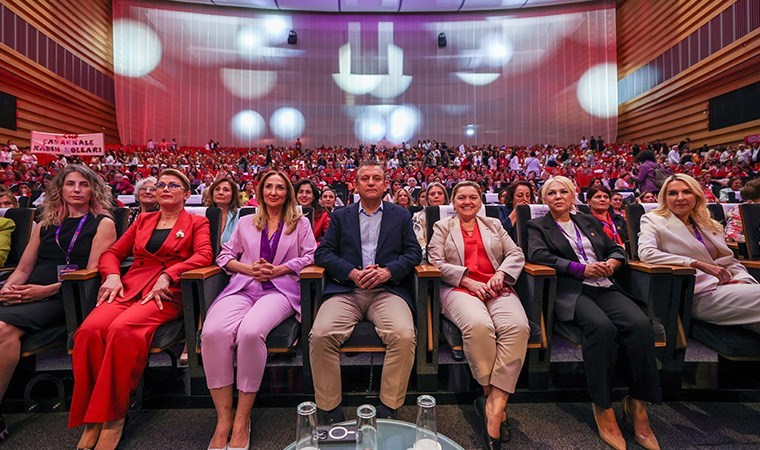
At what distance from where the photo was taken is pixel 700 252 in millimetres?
1850

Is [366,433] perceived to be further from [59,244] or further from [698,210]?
[698,210]

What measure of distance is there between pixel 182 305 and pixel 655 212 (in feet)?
7.92

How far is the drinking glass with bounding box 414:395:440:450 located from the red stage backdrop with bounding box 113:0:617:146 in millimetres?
15160

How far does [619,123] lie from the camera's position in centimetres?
1445

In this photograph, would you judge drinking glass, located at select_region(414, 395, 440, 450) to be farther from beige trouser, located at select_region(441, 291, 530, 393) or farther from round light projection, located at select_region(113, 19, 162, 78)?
round light projection, located at select_region(113, 19, 162, 78)

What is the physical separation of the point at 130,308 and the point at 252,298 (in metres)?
0.48

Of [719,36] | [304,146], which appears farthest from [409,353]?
[304,146]

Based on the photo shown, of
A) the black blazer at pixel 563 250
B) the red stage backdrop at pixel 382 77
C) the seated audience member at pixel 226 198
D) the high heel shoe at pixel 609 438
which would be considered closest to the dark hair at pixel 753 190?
the black blazer at pixel 563 250

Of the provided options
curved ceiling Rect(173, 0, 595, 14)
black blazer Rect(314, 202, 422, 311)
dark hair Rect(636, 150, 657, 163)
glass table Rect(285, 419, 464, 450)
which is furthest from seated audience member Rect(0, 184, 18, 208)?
curved ceiling Rect(173, 0, 595, 14)

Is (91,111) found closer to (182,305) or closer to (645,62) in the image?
(182,305)

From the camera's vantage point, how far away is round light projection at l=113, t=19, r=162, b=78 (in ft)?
44.2

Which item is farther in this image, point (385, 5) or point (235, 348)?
point (385, 5)

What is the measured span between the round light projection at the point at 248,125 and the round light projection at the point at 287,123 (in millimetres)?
470

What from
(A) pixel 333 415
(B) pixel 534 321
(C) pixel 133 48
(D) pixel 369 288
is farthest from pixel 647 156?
(C) pixel 133 48
